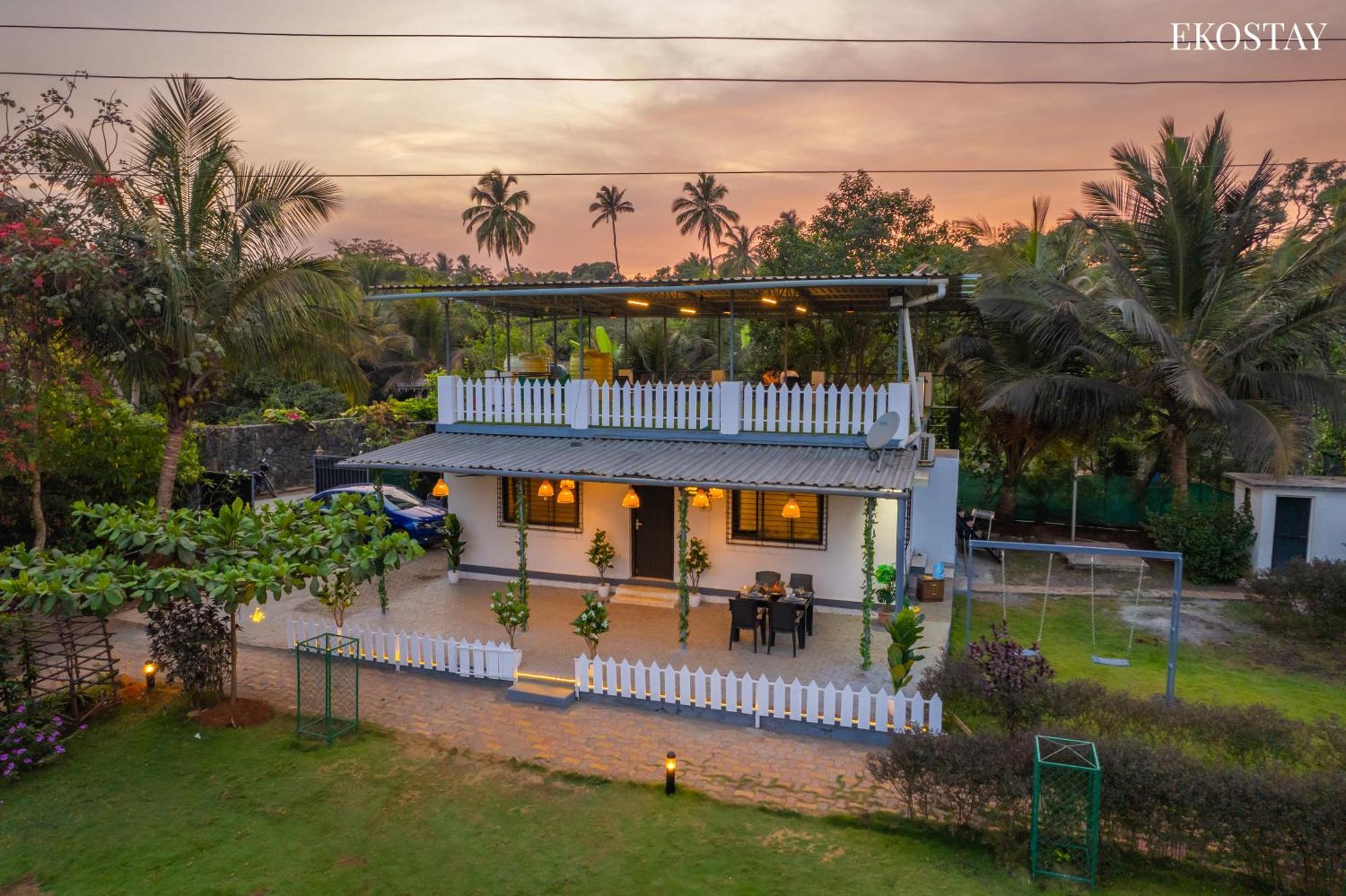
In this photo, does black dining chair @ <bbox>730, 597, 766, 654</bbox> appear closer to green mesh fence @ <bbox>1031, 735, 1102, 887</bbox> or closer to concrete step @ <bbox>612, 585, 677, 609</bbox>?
concrete step @ <bbox>612, 585, 677, 609</bbox>

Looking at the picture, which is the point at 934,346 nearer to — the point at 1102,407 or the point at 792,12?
the point at 1102,407

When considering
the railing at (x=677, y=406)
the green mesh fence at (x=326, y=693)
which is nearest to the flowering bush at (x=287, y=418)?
the railing at (x=677, y=406)

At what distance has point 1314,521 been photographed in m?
14.8

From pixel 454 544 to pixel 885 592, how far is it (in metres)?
8.13

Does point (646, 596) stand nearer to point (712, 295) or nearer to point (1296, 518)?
point (712, 295)

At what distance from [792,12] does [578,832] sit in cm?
1229

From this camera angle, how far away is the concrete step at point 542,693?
9.53 metres

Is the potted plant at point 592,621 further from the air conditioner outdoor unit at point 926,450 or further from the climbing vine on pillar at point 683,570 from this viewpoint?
the air conditioner outdoor unit at point 926,450

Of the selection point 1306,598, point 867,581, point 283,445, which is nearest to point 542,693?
point 867,581

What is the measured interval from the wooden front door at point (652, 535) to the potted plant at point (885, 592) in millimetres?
3695

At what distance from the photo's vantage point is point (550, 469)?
11.6m

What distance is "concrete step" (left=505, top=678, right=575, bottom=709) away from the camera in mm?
9531

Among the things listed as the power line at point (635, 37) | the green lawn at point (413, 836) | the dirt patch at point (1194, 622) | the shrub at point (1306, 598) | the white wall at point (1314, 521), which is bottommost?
the green lawn at point (413, 836)

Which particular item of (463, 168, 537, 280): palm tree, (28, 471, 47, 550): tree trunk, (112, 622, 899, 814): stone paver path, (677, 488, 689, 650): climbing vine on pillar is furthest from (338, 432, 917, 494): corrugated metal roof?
(463, 168, 537, 280): palm tree
